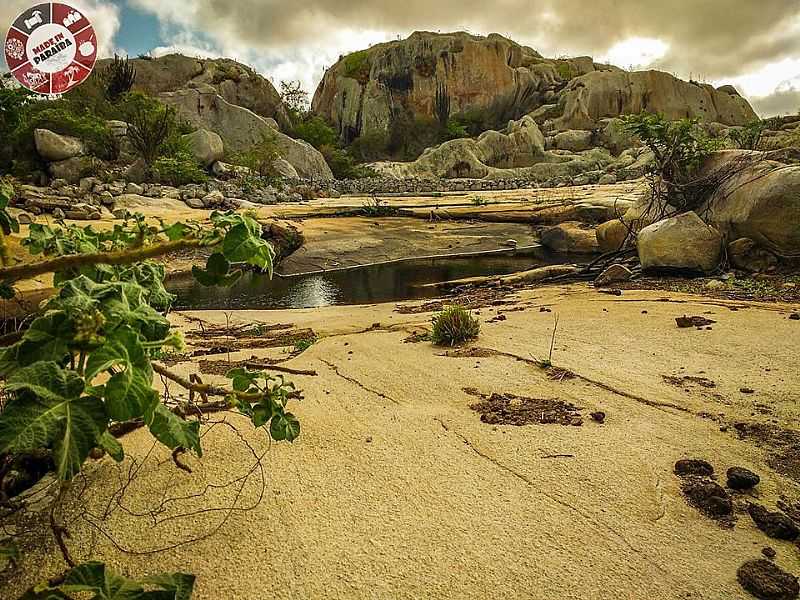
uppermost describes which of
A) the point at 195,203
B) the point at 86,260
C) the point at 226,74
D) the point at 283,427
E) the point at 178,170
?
the point at 226,74

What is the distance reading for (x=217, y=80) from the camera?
35875 mm

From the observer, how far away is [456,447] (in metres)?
1.69

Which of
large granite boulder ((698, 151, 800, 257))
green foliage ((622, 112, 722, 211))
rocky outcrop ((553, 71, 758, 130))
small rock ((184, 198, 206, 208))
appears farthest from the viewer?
rocky outcrop ((553, 71, 758, 130))

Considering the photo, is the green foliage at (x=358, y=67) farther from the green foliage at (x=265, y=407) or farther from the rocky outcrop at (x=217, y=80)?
the green foliage at (x=265, y=407)

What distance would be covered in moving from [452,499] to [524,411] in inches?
29.1

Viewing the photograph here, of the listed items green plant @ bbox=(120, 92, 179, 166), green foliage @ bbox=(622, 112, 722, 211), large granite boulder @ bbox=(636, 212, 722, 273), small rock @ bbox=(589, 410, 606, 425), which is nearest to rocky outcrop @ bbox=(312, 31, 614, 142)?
Result: green plant @ bbox=(120, 92, 179, 166)

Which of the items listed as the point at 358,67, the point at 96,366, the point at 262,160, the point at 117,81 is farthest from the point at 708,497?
the point at 358,67

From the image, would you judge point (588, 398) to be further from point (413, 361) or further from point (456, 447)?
point (413, 361)

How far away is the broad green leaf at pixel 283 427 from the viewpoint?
108 cm

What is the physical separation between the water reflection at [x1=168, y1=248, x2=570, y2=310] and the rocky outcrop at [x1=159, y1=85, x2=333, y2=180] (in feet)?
56.0

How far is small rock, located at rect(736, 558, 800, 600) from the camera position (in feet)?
3.45

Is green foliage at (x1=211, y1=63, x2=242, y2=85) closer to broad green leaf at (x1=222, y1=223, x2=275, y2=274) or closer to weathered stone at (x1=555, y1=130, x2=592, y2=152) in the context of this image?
weathered stone at (x1=555, y1=130, x2=592, y2=152)

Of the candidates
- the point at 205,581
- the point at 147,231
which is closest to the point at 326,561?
the point at 205,581

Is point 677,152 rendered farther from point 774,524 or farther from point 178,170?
point 178,170
